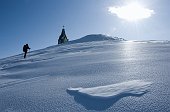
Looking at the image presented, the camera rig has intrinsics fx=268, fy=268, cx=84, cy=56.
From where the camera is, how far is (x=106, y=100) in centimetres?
454

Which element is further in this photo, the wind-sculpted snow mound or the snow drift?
the wind-sculpted snow mound

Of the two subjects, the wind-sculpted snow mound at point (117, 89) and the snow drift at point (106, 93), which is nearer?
the snow drift at point (106, 93)

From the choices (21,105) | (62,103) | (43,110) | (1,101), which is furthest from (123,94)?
(1,101)

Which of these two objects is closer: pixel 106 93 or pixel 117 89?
pixel 106 93

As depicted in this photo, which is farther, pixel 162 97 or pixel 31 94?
pixel 31 94

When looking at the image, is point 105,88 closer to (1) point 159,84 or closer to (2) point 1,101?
(1) point 159,84

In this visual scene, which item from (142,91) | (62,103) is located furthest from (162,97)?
(62,103)

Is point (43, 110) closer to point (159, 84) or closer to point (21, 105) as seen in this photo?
point (21, 105)

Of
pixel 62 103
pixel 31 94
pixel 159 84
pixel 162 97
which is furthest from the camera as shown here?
pixel 31 94

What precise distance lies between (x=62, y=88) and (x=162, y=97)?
2245 millimetres

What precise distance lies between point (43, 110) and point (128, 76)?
2.47m

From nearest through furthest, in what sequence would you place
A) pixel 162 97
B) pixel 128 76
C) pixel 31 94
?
pixel 162 97, pixel 31 94, pixel 128 76

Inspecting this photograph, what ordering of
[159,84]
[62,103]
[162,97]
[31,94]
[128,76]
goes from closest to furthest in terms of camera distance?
[162,97]
[62,103]
[159,84]
[31,94]
[128,76]

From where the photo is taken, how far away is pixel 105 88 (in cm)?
521
